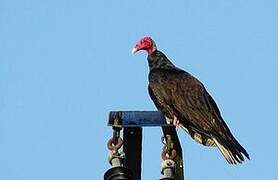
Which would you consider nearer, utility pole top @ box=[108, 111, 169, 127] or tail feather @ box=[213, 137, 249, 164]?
utility pole top @ box=[108, 111, 169, 127]

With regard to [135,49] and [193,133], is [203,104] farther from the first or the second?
[135,49]

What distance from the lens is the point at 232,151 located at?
19.4ft

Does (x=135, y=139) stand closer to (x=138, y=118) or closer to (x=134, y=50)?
(x=138, y=118)

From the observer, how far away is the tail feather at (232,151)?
582 centimetres

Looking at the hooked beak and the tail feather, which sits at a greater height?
the hooked beak

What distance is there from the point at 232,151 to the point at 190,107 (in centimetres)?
118

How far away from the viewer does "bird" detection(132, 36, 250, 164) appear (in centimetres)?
614

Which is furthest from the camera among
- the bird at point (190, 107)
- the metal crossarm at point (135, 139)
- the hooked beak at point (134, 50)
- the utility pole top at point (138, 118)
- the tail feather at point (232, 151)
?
the hooked beak at point (134, 50)

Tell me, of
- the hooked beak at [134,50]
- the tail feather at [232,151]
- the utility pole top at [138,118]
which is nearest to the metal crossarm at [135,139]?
the utility pole top at [138,118]

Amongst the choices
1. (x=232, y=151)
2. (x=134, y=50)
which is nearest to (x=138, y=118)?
(x=232, y=151)

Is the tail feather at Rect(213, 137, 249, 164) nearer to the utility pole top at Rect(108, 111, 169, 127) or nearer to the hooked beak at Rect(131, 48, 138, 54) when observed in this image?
the utility pole top at Rect(108, 111, 169, 127)

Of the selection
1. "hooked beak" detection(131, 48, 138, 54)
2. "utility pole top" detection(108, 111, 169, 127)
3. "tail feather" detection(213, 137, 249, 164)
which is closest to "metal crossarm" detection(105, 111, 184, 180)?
"utility pole top" detection(108, 111, 169, 127)

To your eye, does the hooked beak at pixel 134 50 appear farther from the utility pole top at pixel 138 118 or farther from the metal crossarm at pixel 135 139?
the metal crossarm at pixel 135 139

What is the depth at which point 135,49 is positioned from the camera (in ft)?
29.9
